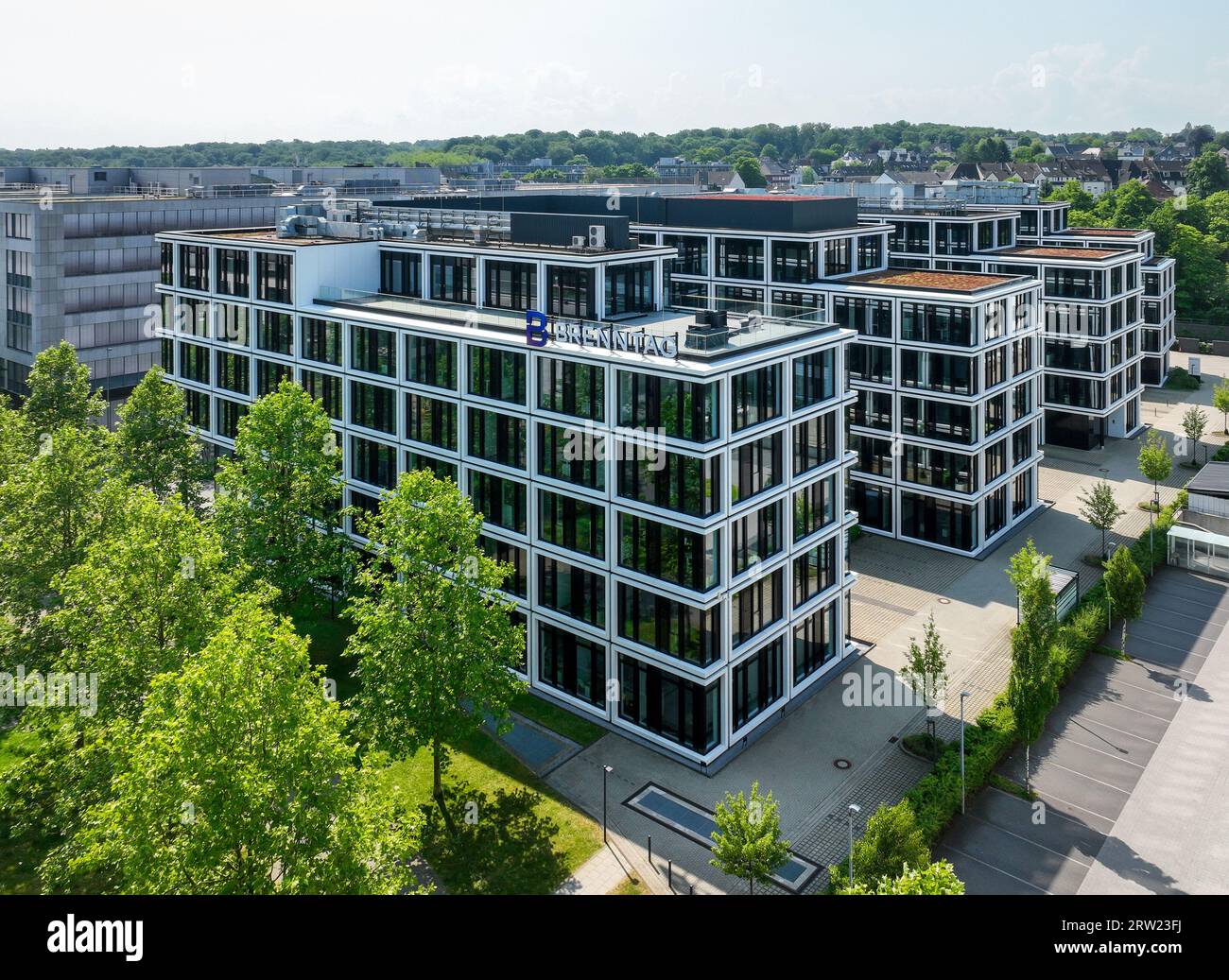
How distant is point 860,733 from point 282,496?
95.3 feet

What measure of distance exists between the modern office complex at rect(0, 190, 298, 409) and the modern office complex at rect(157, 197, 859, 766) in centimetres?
3155

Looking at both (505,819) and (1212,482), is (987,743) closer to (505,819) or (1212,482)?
(505,819)

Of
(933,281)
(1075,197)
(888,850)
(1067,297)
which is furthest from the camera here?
(1075,197)

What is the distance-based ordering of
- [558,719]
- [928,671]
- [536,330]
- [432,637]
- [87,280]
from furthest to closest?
[87,280], [536,330], [558,719], [928,671], [432,637]

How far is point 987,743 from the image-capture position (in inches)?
1599

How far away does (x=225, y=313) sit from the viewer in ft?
212

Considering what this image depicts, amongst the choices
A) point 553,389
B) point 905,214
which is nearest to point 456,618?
point 553,389

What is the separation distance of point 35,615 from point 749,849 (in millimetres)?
30693

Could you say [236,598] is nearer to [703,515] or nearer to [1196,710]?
[703,515]

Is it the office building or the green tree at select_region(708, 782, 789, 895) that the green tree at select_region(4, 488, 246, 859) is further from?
the office building

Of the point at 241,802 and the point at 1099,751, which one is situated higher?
the point at 241,802

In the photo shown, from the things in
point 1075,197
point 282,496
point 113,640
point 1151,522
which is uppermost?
point 1075,197

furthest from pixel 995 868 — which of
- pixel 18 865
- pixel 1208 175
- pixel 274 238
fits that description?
pixel 1208 175

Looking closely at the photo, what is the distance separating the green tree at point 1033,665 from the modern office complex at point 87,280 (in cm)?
8054
